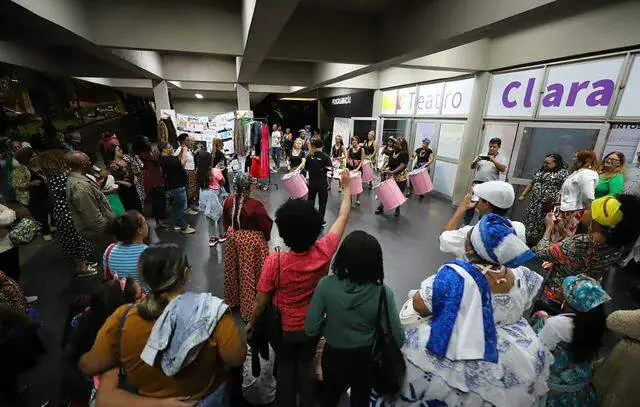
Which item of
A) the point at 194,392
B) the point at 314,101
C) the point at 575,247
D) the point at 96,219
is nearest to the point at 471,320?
the point at 194,392

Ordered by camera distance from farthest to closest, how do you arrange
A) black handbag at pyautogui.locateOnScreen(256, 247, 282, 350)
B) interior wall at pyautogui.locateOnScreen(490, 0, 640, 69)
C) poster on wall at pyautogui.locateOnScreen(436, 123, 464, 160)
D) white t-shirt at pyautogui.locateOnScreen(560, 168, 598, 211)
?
1. poster on wall at pyautogui.locateOnScreen(436, 123, 464, 160)
2. interior wall at pyautogui.locateOnScreen(490, 0, 640, 69)
3. white t-shirt at pyautogui.locateOnScreen(560, 168, 598, 211)
4. black handbag at pyautogui.locateOnScreen(256, 247, 282, 350)

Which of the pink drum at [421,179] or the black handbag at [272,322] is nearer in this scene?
the black handbag at [272,322]

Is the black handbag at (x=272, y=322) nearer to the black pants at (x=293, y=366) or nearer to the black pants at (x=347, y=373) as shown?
the black pants at (x=293, y=366)

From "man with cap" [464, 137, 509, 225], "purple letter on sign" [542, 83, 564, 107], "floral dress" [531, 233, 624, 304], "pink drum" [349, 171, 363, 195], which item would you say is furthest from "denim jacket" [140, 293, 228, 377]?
"purple letter on sign" [542, 83, 564, 107]

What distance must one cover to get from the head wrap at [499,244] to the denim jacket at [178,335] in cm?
118

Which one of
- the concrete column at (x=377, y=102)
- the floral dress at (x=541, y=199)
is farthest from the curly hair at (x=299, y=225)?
the concrete column at (x=377, y=102)

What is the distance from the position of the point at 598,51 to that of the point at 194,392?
593 cm

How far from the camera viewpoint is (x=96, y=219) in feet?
8.93

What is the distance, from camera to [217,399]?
1.14 m

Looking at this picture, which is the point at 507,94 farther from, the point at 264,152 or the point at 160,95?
the point at 160,95

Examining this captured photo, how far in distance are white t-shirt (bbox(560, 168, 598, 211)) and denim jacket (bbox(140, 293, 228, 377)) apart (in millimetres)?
4024

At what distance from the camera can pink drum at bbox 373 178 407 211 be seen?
498cm

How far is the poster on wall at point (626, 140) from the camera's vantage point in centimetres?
364

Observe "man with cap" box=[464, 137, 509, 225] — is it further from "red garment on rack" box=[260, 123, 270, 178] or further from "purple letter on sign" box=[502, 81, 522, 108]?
"red garment on rack" box=[260, 123, 270, 178]
